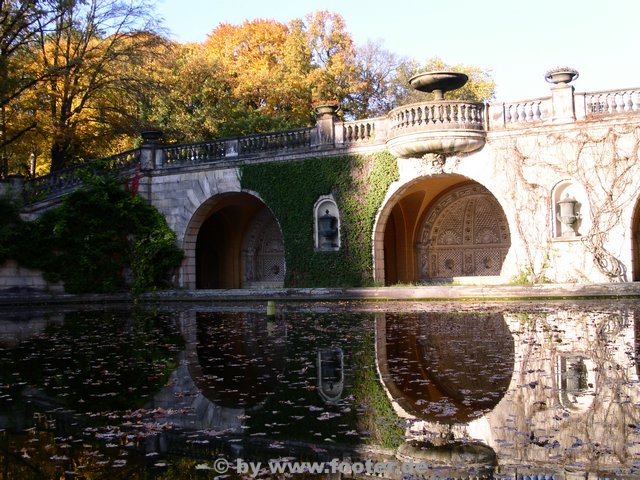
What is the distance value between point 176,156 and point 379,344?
52.3 ft

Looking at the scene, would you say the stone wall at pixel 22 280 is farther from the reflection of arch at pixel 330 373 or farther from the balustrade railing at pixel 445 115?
the reflection of arch at pixel 330 373

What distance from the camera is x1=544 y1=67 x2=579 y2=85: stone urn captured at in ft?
55.9

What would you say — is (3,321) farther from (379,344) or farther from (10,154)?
(10,154)

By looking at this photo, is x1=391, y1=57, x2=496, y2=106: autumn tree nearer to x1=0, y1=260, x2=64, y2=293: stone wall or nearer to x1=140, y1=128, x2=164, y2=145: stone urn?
x1=140, y1=128, x2=164, y2=145: stone urn

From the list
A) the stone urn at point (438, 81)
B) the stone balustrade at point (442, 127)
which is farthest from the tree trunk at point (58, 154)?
the stone urn at point (438, 81)

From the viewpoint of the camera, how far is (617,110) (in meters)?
16.7

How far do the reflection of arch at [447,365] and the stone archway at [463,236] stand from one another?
1130cm

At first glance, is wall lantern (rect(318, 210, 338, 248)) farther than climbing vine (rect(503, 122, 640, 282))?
Yes

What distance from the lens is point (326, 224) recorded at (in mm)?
20359

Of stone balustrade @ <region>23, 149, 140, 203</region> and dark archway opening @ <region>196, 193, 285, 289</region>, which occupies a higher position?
stone balustrade @ <region>23, 149, 140, 203</region>

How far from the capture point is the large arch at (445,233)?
21.5m

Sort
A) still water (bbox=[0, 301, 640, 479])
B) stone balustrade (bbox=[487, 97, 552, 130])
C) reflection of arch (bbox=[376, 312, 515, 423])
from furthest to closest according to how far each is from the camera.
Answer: stone balustrade (bbox=[487, 97, 552, 130])
reflection of arch (bbox=[376, 312, 515, 423])
still water (bbox=[0, 301, 640, 479])

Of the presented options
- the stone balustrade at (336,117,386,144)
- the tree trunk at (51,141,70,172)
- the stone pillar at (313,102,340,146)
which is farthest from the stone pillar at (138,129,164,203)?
the stone balustrade at (336,117,386,144)

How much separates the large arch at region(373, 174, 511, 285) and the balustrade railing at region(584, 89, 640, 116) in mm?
4740
